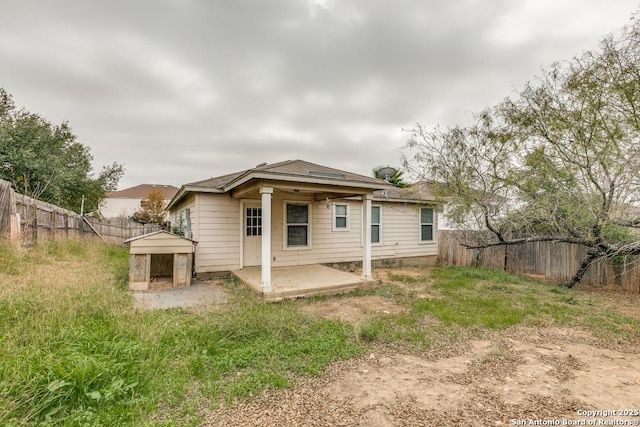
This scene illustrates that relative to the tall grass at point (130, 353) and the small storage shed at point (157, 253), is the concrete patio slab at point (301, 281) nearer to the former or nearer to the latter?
the tall grass at point (130, 353)

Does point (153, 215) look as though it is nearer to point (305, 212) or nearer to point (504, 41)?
point (305, 212)

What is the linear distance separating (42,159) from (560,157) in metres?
21.1

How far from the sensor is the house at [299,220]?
230 inches

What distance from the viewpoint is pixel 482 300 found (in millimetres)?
5500

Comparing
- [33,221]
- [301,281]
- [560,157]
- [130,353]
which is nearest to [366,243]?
[301,281]

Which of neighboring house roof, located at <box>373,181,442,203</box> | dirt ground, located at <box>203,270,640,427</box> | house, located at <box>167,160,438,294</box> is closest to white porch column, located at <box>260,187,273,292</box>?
house, located at <box>167,160,438,294</box>

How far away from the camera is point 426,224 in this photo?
1096 centimetres

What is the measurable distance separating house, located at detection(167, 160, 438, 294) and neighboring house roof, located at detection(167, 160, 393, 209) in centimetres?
2

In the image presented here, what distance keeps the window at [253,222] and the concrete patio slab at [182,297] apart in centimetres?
179

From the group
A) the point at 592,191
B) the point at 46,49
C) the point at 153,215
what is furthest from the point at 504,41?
the point at 153,215

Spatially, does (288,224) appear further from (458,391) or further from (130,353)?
Answer: (458,391)

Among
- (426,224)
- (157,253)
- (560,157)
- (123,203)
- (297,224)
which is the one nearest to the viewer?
(560,157)

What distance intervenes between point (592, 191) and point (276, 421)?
24.6 feet

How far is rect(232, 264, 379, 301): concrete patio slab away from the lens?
557 cm
